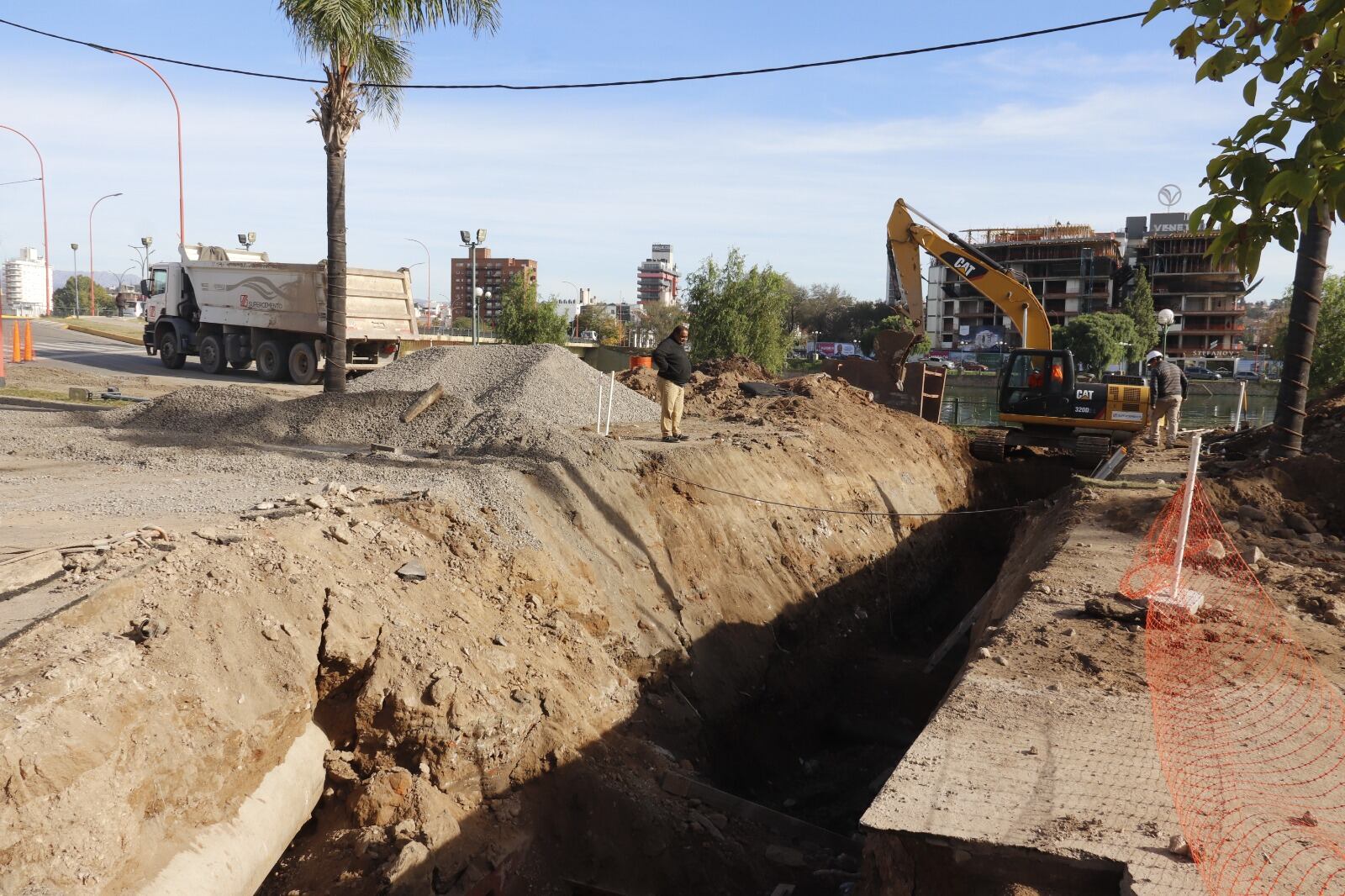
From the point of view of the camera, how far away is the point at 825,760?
1034 cm

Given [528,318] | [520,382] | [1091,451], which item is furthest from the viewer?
[528,318]

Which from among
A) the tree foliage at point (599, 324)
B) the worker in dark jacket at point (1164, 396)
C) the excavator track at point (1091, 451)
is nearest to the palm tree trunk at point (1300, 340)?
the worker in dark jacket at point (1164, 396)

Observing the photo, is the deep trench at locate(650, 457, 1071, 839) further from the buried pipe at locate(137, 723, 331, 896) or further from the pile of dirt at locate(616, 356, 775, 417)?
the pile of dirt at locate(616, 356, 775, 417)

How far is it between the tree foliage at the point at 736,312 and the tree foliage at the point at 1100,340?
1529 inches

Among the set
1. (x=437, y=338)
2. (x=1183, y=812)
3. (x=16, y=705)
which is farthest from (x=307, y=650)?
(x=437, y=338)

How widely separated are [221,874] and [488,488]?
4912 mm

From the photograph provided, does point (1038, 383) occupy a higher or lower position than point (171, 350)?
higher

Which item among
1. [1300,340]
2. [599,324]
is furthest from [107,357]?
[599,324]

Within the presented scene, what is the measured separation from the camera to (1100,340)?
69375 millimetres

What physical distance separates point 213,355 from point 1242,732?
26120 mm

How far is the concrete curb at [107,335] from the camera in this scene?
37062 mm

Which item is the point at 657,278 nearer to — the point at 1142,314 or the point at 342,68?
the point at 1142,314

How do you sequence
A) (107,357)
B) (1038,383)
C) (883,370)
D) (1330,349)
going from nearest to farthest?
(1038,383)
(883,370)
(107,357)
(1330,349)

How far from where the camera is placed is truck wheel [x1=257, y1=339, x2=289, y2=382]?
24.5 metres
